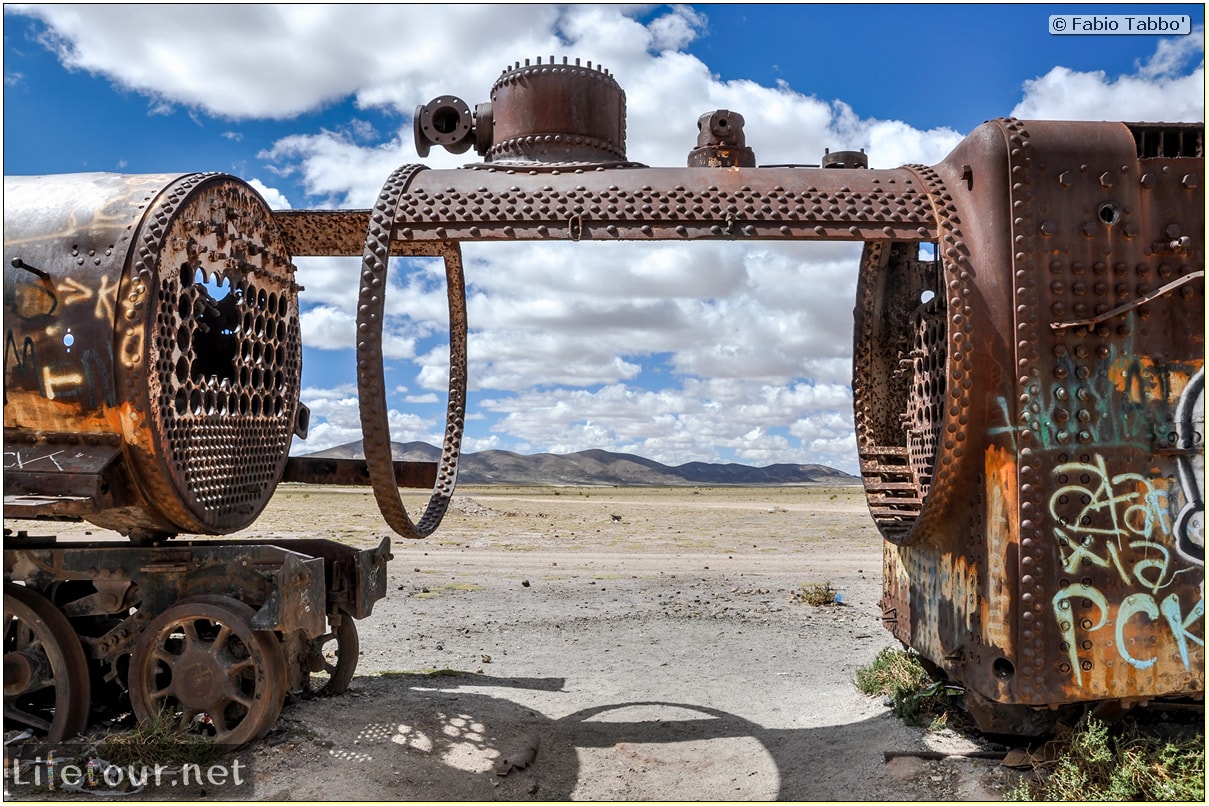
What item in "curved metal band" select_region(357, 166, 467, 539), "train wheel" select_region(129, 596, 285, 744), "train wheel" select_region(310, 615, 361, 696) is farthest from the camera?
"train wheel" select_region(310, 615, 361, 696)

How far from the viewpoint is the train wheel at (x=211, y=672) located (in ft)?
18.0

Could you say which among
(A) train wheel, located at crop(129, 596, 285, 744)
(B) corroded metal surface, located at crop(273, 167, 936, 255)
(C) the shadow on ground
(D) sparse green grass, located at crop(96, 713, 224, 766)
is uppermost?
(B) corroded metal surface, located at crop(273, 167, 936, 255)

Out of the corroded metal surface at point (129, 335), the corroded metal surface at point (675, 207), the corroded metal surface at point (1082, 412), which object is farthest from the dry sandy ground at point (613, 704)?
the corroded metal surface at point (675, 207)

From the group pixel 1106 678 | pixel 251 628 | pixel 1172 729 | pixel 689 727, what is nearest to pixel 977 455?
pixel 1106 678

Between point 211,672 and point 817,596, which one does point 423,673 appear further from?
point 817,596

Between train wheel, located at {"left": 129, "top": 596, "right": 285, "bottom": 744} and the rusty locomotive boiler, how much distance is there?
0.02 metres

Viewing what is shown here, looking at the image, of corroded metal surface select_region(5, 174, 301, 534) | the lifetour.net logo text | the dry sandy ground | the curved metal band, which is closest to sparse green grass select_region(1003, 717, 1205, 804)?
the dry sandy ground

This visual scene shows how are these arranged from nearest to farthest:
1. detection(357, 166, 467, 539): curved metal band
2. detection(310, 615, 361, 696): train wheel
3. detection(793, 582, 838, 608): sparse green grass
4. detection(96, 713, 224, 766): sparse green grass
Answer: detection(357, 166, 467, 539): curved metal band
detection(96, 713, 224, 766): sparse green grass
detection(310, 615, 361, 696): train wheel
detection(793, 582, 838, 608): sparse green grass

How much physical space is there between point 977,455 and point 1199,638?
1.52 metres

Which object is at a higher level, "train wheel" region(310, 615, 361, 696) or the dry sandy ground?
"train wheel" region(310, 615, 361, 696)

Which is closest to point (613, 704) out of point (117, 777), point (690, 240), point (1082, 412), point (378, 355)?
point (117, 777)

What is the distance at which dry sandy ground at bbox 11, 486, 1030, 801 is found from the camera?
5613 millimetres

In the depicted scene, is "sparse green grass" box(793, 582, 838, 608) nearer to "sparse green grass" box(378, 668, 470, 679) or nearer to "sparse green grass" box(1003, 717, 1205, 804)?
"sparse green grass" box(378, 668, 470, 679)

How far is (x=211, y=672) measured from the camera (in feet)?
18.1
